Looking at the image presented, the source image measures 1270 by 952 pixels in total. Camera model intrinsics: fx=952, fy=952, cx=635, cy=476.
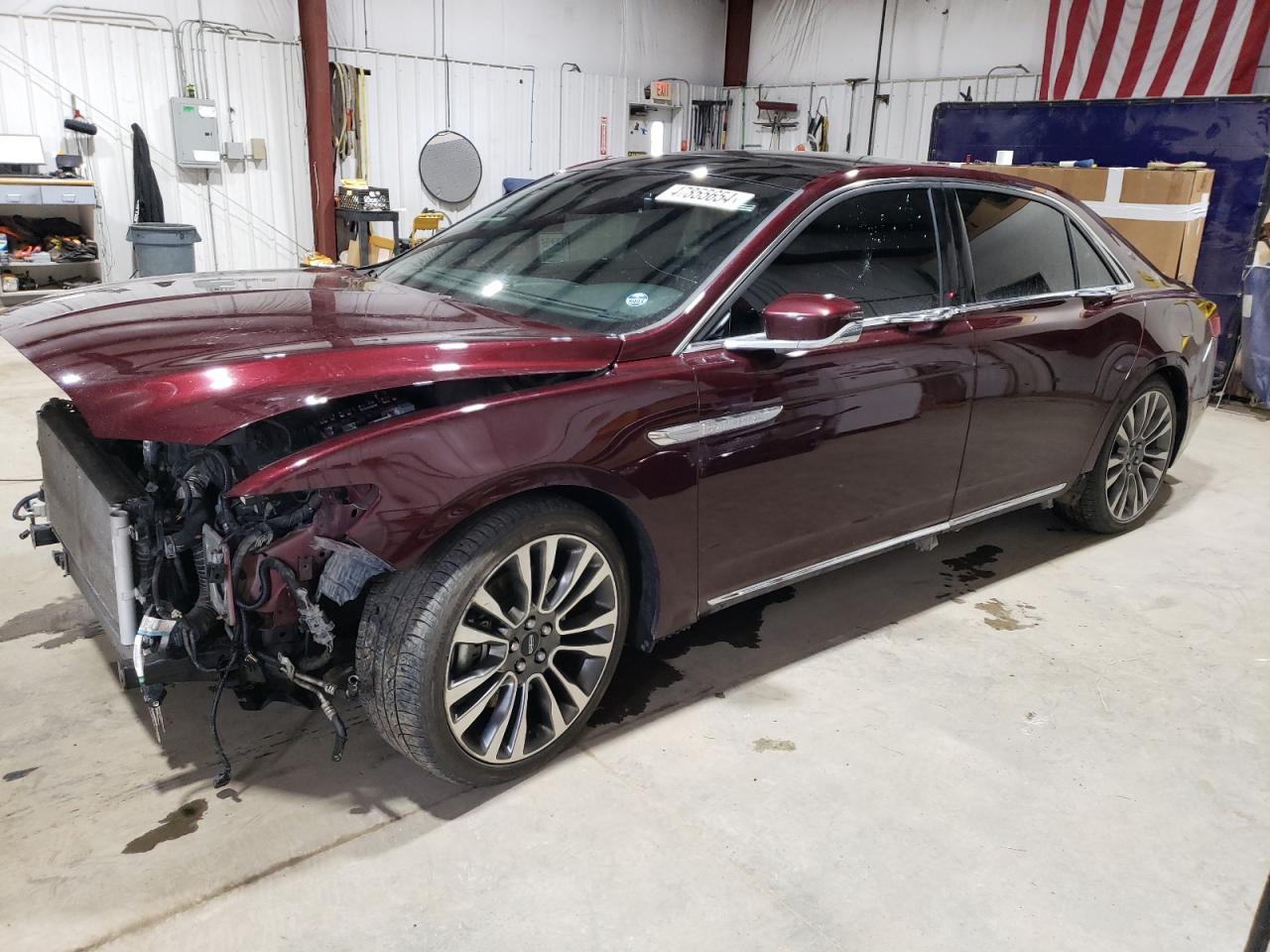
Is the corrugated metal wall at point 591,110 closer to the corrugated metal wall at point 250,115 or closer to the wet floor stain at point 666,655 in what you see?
the corrugated metal wall at point 250,115

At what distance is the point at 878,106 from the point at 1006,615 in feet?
30.7

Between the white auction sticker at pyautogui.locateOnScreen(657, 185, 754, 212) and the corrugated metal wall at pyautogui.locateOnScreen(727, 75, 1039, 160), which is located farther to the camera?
the corrugated metal wall at pyautogui.locateOnScreen(727, 75, 1039, 160)

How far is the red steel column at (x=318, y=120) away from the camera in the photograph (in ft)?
28.4

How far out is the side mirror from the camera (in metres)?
2.17

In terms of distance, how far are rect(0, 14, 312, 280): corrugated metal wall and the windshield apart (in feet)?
21.7

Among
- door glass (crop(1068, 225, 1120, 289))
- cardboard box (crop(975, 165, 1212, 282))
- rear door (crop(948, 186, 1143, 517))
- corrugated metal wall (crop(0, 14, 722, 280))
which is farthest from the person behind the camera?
corrugated metal wall (crop(0, 14, 722, 280))

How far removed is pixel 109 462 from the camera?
215 cm

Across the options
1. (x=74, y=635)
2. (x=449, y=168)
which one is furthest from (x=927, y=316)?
(x=449, y=168)

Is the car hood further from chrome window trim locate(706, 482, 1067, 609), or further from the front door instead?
chrome window trim locate(706, 482, 1067, 609)

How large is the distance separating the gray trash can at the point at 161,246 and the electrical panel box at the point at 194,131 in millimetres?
832

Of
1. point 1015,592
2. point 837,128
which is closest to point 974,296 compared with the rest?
point 1015,592

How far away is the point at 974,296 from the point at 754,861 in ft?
5.96

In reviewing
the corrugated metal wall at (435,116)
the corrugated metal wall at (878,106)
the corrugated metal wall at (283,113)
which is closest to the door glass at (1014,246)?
the corrugated metal wall at (878,106)

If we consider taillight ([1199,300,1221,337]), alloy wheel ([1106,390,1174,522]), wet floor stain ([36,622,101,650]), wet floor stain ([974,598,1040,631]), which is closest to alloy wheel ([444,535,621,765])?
wet floor stain ([36,622,101,650])
